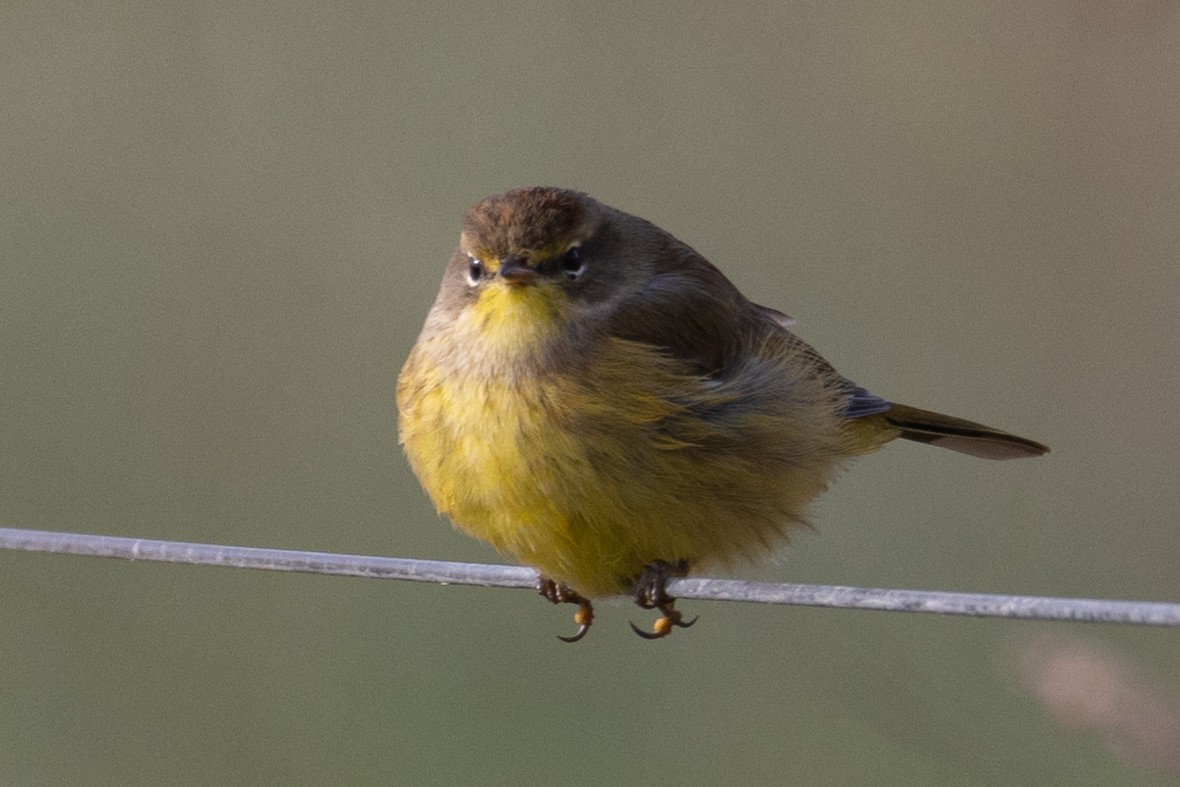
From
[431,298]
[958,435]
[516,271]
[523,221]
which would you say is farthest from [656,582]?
[431,298]

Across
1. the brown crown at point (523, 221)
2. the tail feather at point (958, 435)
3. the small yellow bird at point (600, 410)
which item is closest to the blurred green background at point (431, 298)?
the small yellow bird at point (600, 410)

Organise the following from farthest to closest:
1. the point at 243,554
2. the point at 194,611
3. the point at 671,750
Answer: the point at 194,611 < the point at 671,750 < the point at 243,554

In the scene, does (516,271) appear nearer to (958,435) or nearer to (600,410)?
(600,410)

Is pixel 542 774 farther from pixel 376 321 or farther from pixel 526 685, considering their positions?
pixel 376 321

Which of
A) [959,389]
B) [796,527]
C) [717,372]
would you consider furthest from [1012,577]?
[717,372]

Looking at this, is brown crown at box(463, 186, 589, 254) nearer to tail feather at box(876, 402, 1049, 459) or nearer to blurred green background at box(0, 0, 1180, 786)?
blurred green background at box(0, 0, 1180, 786)

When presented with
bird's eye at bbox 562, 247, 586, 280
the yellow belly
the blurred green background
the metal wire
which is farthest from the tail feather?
the metal wire
